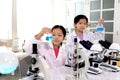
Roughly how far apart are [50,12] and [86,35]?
2959 mm

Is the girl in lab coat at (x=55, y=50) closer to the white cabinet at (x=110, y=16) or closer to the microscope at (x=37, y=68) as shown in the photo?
the microscope at (x=37, y=68)

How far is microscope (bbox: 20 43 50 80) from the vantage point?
984mm

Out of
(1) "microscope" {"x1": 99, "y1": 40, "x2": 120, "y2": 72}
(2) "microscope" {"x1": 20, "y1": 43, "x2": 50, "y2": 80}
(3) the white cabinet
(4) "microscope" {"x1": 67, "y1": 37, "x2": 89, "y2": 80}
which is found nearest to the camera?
(2) "microscope" {"x1": 20, "y1": 43, "x2": 50, "y2": 80}

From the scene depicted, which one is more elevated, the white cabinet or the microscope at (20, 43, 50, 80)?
the white cabinet

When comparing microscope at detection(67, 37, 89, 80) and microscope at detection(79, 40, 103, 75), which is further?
microscope at detection(79, 40, 103, 75)

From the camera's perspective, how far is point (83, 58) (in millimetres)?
1338

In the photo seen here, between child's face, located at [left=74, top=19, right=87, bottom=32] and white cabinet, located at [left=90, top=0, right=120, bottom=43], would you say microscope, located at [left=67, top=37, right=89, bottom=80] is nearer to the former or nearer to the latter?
child's face, located at [left=74, top=19, right=87, bottom=32]

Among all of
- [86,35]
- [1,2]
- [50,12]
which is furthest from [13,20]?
[86,35]

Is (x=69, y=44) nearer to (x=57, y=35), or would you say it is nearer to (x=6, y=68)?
(x=57, y=35)

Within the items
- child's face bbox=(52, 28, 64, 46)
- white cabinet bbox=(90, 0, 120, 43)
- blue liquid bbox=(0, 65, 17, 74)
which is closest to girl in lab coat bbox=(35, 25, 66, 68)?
child's face bbox=(52, 28, 64, 46)

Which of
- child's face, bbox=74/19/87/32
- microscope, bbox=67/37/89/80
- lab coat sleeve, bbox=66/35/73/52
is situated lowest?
microscope, bbox=67/37/89/80

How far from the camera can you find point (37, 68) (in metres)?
1.00

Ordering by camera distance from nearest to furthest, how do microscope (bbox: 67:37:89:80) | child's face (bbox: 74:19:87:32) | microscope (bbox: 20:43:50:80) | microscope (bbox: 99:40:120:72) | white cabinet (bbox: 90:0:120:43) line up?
microscope (bbox: 20:43:50:80), microscope (bbox: 67:37:89:80), microscope (bbox: 99:40:120:72), child's face (bbox: 74:19:87:32), white cabinet (bbox: 90:0:120:43)

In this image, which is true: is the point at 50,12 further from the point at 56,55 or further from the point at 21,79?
the point at 21,79
